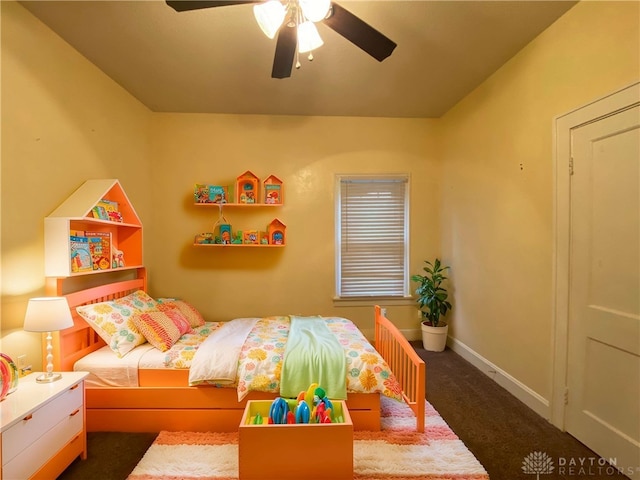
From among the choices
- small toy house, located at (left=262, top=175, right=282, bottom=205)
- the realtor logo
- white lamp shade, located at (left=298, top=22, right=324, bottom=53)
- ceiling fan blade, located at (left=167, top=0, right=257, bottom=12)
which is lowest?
the realtor logo

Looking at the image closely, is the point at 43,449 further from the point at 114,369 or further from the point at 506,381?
the point at 506,381

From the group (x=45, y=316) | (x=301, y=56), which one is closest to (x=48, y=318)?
(x=45, y=316)

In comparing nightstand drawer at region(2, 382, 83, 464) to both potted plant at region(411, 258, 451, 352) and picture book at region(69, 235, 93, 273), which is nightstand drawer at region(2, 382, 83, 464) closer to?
picture book at region(69, 235, 93, 273)

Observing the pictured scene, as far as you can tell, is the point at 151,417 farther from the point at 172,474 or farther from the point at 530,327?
the point at 530,327

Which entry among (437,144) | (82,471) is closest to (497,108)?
(437,144)

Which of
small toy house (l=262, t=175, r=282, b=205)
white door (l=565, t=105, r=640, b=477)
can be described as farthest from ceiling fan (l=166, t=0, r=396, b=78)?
small toy house (l=262, t=175, r=282, b=205)

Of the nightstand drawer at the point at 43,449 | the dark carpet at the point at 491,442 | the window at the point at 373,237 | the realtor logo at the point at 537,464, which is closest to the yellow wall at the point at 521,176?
the dark carpet at the point at 491,442

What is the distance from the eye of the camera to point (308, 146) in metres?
3.66

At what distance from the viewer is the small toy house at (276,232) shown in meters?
3.52

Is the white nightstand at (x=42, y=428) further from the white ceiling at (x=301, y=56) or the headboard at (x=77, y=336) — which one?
the white ceiling at (x=301, y=56)

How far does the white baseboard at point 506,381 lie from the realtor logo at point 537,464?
454 millimetres

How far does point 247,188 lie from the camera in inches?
137

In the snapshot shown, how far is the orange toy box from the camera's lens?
151 cm

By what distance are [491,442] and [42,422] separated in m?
2.59
